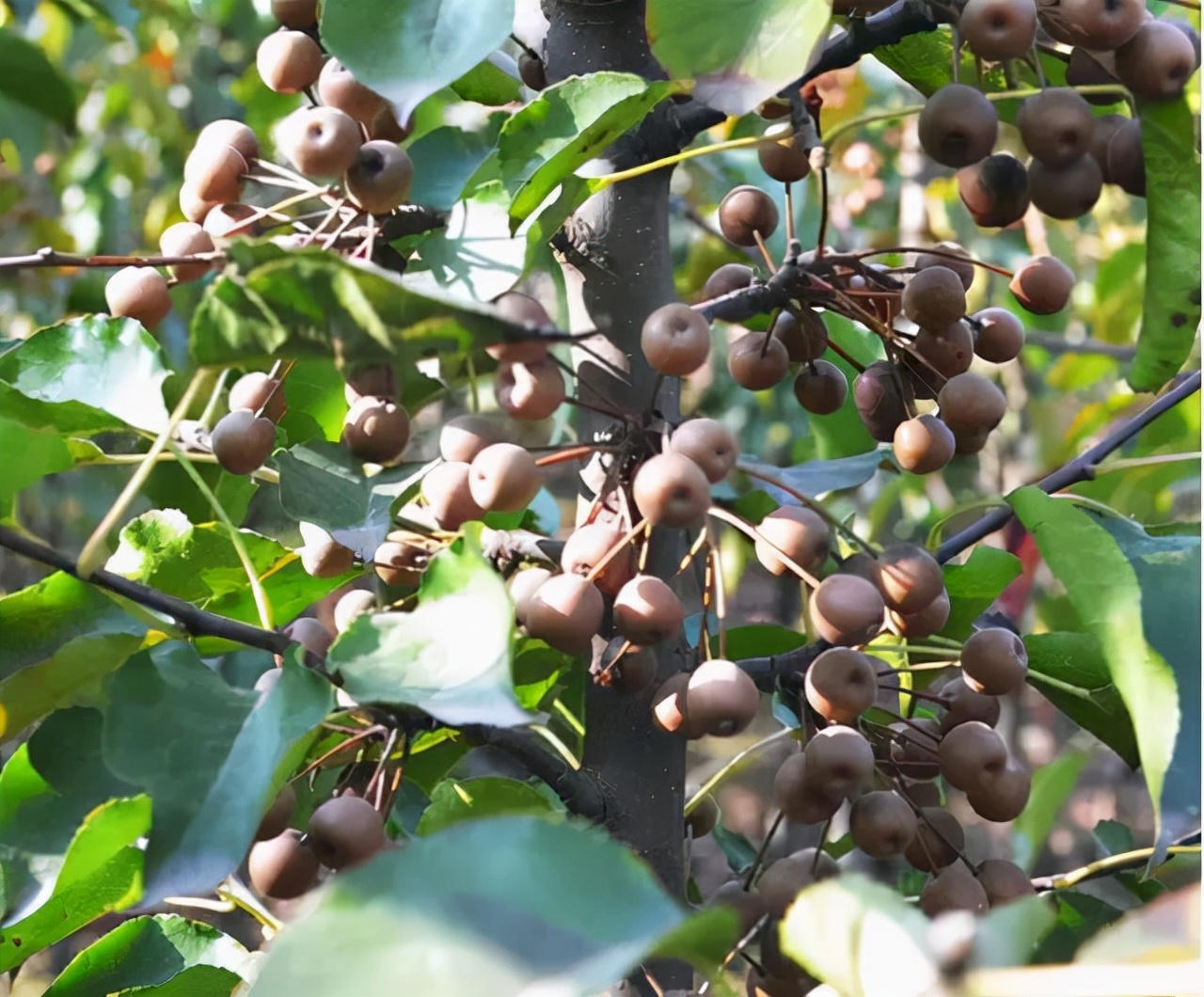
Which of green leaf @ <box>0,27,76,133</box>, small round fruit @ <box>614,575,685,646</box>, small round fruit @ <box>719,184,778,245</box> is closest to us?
small round fruit @ <box>614,575,685,646</box>

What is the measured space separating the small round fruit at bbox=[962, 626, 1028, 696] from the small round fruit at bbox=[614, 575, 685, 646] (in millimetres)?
153

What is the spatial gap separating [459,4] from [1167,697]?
0.34 m

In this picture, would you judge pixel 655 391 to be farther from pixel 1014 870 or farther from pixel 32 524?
pixel 32 524

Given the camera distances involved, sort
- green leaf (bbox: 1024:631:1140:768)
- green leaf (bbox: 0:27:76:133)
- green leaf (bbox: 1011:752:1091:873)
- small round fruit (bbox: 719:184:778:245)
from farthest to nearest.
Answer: green leaf (bbox: 0:27:76:133), green leaf (bbox: 1011:752:1091:873), small round fruit (bbox: 719:184:778:245), green leaf (bbox: 1024:631:1140:768)

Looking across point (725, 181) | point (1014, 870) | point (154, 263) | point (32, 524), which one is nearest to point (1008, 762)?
point (1014, 870)

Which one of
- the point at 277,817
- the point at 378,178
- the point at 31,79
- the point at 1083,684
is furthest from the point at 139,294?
the point at 31,79

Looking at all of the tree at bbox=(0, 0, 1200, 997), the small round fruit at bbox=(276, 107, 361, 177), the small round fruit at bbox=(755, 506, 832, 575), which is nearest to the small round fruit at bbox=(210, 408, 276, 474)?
the tree at bbox=(0, 0, 1200, 997)

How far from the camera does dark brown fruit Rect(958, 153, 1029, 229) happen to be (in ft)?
1.94

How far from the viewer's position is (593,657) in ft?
1.99

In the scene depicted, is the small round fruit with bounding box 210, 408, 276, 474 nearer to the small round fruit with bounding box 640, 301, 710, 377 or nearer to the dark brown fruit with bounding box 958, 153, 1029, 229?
the small round fruit with bounding box 640, 301, 710, 377

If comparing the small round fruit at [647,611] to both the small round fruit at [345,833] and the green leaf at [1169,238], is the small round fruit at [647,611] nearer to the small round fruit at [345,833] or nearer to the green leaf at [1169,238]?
the small round fruit at [345,833]

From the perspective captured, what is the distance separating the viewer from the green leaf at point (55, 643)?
0.51 m

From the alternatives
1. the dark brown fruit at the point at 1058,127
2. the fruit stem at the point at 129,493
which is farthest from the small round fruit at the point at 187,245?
the dark brown fruit at the point at 1058,127

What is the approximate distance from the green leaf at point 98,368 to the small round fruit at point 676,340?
22 centimetres
